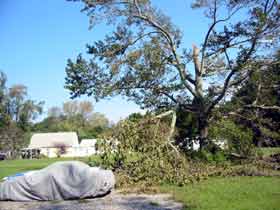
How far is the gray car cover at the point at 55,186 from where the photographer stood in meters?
10.1

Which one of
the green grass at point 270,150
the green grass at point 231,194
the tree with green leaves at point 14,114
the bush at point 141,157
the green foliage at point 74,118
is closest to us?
the green grass at point 231,194

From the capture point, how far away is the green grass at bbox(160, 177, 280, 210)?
7867 millimetres

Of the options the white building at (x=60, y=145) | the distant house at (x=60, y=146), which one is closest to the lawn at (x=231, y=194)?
the distant house at (x=60, y=146)

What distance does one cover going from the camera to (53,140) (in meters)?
63.4

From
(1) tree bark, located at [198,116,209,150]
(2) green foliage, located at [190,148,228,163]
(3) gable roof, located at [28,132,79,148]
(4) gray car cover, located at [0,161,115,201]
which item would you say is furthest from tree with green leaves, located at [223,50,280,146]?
(3) gable roof, located at [28,132,79,148]

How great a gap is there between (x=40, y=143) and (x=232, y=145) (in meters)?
50.6

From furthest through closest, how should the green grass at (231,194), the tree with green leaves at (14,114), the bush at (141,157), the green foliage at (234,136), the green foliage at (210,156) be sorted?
the tree with green leaves at (14,114) < the green foliage at (234,136) < the green foliage at (210,156) < the bush at (141,157) < the green grass at (231,194)

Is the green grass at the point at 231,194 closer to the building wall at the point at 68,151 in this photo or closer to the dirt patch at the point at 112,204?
the dirt patch at the point at 112,204

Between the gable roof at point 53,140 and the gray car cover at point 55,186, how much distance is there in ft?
170

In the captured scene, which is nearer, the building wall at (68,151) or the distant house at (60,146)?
the building wall at (68,151)

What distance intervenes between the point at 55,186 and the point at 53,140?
180 ft

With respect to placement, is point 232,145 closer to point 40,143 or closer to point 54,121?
point 40,143

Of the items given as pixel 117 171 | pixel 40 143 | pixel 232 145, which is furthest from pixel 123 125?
pixel 40 143

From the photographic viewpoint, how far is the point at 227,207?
7.73 m
